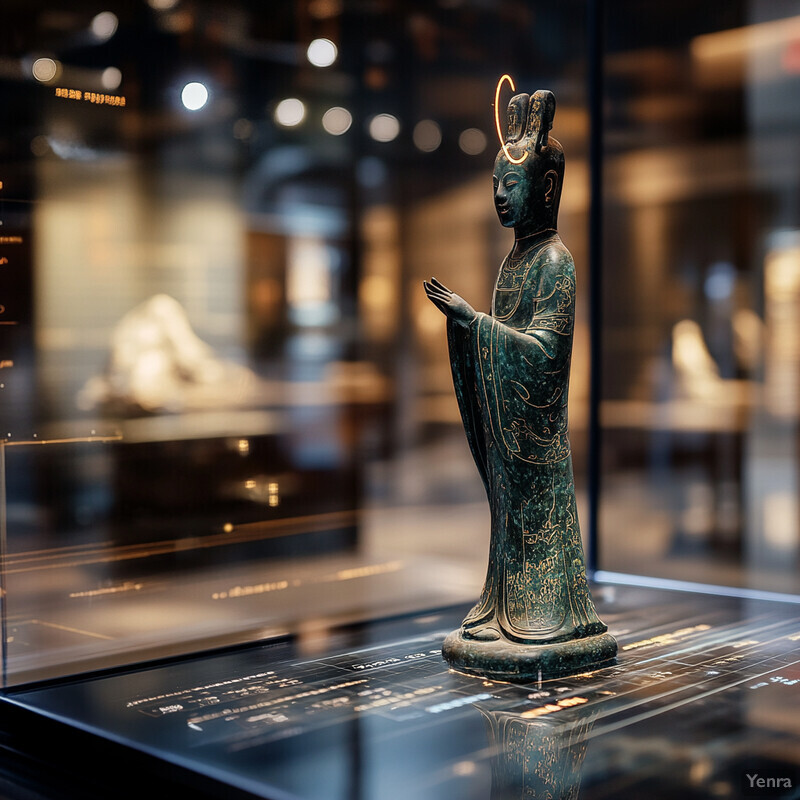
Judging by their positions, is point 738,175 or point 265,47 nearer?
point 265,47

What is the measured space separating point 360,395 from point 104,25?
1.80m

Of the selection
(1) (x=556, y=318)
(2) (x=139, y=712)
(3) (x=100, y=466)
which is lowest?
(2) (x=139, y=712)

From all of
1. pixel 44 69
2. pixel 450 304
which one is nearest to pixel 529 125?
pixel 450 304

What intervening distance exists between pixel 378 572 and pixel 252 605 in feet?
2.34

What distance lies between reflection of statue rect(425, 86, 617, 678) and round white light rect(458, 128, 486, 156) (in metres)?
1.47

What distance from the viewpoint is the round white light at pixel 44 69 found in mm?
3234

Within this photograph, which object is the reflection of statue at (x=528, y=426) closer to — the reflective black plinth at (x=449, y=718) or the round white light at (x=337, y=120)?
the reflective black plinth at (x=449, y=718)

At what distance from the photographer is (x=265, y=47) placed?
396 centimetres

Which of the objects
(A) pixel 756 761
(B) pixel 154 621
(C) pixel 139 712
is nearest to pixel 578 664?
(A) pixel 756 761

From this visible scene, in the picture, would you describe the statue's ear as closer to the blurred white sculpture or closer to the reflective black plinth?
the blurred white sculpture

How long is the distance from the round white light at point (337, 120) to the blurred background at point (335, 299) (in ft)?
0.05

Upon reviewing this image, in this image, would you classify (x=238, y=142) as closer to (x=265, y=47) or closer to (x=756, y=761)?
(x=265, y=47)

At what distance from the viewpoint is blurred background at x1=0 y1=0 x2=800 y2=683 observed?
11.1ft

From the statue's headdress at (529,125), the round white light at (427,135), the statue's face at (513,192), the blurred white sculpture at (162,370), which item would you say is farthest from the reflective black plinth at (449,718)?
the round white light at (427,135)
